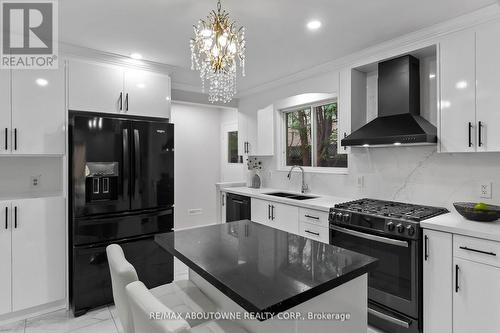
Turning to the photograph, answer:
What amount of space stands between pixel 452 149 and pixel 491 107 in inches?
15.4

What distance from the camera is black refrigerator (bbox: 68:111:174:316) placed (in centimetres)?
268

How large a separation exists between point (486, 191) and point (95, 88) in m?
3.82

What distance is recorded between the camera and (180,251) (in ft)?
5.07

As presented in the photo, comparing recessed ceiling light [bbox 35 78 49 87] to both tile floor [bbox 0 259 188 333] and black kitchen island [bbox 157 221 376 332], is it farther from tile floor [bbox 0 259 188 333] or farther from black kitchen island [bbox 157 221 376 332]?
tile floor [bbox 0 259 188 333]

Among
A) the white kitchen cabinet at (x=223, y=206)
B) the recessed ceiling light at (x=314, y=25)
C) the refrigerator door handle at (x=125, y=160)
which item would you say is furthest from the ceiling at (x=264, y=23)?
the white kitchen cabinet at (x=223, y=206)

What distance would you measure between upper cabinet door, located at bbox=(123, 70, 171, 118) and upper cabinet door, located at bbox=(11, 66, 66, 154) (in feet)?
2.06

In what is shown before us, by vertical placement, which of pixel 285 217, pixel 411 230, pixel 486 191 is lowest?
pixel 285 217

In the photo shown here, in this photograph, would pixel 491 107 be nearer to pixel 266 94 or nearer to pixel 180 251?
pixel 180 251

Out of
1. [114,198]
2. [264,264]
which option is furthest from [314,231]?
[114,198]

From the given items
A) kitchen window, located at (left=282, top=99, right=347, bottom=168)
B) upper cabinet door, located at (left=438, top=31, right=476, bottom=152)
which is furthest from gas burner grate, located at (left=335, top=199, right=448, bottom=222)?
kitchen window, located at (left=282, top=99, right=347, bottom=168)

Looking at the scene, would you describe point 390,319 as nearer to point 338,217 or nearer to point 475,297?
point 475,297

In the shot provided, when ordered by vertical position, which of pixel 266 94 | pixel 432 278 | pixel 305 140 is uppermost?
pixel 266 94

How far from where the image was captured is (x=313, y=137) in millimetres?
3930

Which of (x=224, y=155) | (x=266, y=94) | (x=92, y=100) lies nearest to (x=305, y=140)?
(x=266, y=94)
